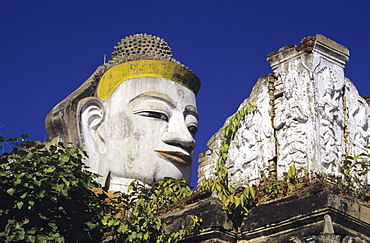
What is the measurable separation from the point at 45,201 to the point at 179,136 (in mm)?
3563

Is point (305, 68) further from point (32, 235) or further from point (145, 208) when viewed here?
point (32, 235)

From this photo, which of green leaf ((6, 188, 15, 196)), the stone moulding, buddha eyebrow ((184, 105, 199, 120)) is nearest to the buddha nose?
buddha eyebrow ((184, 105, 199, 120))

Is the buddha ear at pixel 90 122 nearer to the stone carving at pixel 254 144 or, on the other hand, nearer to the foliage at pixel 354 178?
the stone carving at pixel 254 144

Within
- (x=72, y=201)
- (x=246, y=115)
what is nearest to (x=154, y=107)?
(x=246, y=115)

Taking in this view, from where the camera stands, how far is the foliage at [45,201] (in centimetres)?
973

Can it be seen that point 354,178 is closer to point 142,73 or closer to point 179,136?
point 179,136

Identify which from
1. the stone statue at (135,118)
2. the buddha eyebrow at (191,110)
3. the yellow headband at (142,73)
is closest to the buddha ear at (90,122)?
the stone statue at (135,118)

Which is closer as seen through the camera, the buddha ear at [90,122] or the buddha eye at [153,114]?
the buddha eye at [153,114]

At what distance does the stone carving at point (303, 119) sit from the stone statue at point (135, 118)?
2062mm

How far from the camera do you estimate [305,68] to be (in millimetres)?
10516

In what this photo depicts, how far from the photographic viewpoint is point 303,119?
10195 millimetres

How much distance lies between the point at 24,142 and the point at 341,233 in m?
4.47

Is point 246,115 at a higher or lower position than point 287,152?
higher

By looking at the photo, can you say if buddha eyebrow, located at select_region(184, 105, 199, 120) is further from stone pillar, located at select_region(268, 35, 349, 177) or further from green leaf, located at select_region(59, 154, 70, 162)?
green leaf, located at select_region(59, 154, 70, 162)
